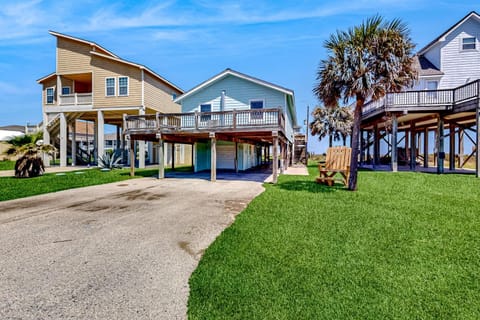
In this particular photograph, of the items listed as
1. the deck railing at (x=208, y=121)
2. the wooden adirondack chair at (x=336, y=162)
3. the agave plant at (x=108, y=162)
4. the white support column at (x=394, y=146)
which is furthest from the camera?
the agave plant at (x=108, y=162)

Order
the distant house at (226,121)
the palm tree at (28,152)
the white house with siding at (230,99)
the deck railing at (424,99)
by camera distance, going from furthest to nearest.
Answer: the white house with siding at (230,99)
the deck railing at (424,99)
the palm tree at (28,152)
the distant house at (226,121)

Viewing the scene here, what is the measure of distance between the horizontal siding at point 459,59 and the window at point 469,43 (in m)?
0.21

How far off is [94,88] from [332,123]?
27.1 m

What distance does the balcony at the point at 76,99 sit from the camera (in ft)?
66.5

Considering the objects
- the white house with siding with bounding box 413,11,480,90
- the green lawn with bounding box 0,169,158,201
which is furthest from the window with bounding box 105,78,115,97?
the white house with siding with bounding box 413,11,480,90

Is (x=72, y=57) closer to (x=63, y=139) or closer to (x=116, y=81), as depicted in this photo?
(x=116, y=81)

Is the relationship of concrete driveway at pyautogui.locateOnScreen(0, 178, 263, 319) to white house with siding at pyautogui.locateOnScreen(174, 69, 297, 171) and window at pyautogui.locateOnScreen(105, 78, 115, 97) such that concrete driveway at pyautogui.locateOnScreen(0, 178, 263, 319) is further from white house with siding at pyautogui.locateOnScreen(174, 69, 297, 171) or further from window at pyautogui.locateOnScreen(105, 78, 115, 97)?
window at pyautogui.locateOnScreen(105, 78, 115, 97)

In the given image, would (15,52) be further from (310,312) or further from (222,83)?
(310,312)

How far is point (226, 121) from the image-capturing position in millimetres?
13766

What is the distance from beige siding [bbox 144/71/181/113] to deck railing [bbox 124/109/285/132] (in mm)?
5496

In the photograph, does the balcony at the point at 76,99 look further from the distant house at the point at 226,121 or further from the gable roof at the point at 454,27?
the gable roof at the point at 454,27

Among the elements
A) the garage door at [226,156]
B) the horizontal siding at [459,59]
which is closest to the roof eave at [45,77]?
the garage door at [226,156]

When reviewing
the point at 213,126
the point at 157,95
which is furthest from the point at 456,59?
the point at 157,95

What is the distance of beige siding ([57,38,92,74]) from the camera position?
65.8ft
